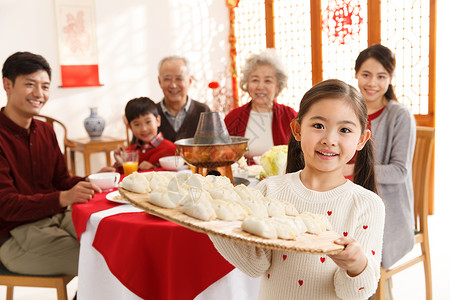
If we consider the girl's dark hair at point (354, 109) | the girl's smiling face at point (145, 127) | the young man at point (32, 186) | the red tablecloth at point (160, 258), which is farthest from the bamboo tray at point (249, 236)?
the girl's smiling face at point (145, 127)

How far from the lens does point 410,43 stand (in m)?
4.12

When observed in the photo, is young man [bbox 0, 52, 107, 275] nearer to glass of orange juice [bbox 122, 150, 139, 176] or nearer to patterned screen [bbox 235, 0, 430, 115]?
glass of orange juice [bbox 122, 150, 139, 176]

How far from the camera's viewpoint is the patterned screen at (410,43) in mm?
4039

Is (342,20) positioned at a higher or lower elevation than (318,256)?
higher

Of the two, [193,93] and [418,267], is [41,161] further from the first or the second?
[193,93]

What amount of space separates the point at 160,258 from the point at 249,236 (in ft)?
2.54

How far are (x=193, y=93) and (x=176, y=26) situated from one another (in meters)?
0.83

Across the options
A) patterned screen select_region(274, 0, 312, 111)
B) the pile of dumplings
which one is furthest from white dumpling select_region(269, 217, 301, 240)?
patterned screen select_region(274, 0, 312, 111)

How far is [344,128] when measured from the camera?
1178mm

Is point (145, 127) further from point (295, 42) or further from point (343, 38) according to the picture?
point (295, 42)

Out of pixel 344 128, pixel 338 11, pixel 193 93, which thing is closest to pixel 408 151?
pixel 344 128

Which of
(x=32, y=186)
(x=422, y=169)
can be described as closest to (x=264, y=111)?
(x=422, y=169)

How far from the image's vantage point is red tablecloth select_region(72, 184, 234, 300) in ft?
5.02

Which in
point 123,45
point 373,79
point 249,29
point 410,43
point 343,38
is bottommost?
point 373,79
